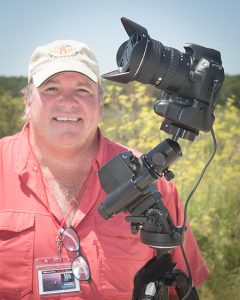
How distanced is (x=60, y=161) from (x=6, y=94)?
4016mm

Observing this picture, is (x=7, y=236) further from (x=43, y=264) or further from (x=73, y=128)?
(x=73, y=128)

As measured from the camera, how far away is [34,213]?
7.65 ft

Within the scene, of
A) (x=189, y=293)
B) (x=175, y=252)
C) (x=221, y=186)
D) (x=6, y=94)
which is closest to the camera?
(x=189, y=293)

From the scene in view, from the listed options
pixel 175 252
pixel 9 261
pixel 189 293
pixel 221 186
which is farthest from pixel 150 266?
pixel 221 186

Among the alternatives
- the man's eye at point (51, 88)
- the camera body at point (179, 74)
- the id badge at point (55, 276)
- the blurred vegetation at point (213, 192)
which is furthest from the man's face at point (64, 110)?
the blurred vegetation at point (213, 192)

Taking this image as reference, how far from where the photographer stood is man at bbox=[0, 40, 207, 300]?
7.39 feet

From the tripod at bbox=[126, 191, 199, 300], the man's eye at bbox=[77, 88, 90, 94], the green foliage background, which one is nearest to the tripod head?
the tripod at bbox=[126, 191, 199, 300]

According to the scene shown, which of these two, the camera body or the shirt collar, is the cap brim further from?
the camera body

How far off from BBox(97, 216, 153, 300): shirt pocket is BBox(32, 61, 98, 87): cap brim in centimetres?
85

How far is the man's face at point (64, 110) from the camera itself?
2465 millimetres

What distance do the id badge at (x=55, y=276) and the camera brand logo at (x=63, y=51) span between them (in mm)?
1167

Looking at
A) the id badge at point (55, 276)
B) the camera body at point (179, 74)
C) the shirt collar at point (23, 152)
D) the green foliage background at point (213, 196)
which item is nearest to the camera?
the camera body at point (179, 74)

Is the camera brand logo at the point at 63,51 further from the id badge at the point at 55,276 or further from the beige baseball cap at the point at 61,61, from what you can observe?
the id badge at the point at 55,276

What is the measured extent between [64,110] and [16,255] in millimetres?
825
